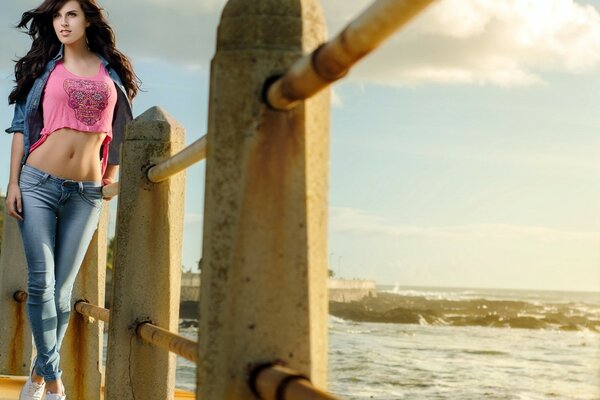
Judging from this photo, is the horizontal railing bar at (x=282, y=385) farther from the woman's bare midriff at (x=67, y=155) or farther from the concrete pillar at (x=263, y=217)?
the woman's bare midriff at (x=67, y=155)

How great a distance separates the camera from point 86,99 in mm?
2871

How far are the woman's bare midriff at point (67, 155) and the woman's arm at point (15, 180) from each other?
0.16 feet

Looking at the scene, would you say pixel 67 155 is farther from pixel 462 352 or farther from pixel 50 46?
pixel 462 352

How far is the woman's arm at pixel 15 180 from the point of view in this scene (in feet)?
9.21

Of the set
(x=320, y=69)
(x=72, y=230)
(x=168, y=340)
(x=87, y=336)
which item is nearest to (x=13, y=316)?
(x=87, y=336)

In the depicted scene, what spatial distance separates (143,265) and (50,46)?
1.06 metres

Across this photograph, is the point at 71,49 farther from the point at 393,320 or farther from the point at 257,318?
the point at 393,320

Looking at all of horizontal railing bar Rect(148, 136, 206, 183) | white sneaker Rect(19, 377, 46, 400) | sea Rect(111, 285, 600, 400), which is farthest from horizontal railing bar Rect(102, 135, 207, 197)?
sea Rect(111, 285, 600, 400)

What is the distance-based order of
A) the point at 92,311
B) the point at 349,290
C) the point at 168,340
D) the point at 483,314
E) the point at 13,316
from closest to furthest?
the point at 168,340 → the point at 92,311 → the point at 13,316 → the point at 483,314 → the point at 349,290

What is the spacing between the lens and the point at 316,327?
1.25 m

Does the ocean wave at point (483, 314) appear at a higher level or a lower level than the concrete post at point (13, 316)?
higher

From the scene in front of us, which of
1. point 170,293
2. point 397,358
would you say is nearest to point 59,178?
point 170,293

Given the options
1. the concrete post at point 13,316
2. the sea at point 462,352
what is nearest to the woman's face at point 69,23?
the concrete post at point 13,316

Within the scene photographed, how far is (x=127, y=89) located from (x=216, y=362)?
6.45 feet
